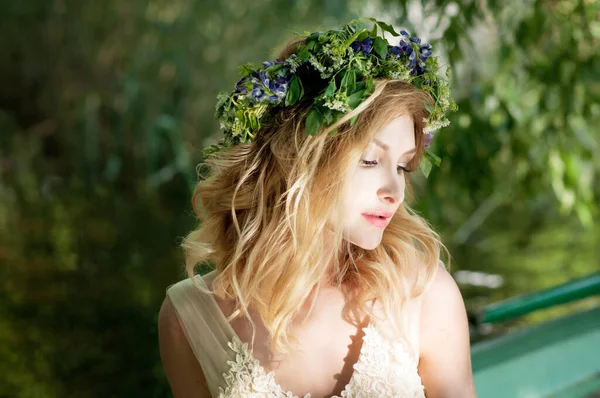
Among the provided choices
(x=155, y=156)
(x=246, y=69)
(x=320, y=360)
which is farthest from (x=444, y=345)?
(x=155, y=156)

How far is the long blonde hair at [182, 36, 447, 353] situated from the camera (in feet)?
5.13

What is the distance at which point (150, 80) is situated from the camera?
18.3 ft

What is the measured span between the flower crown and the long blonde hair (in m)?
0.02

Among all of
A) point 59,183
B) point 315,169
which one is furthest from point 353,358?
point 59,183

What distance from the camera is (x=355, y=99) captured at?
1538 mm

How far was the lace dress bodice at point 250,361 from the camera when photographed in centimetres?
158

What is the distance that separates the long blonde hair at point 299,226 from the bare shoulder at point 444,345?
0.14ft

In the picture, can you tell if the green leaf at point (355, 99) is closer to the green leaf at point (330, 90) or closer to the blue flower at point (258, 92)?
the green leaf at point (330, 90)

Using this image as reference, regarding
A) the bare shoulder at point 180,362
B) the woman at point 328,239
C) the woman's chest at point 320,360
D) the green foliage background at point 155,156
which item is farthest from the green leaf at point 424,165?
the green foliage background at point 155,156

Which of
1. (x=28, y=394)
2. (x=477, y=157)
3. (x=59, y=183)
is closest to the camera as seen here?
(x=477, y=157)

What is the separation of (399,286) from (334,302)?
0.47ft

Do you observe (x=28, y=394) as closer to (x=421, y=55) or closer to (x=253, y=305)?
(x=253, y=305)

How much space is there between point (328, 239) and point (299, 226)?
85 millimetres

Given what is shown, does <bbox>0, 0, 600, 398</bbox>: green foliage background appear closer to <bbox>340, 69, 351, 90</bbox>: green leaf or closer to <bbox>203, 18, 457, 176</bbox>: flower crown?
<bbox>203, 18, 457, 176</bbox>: flower crown
